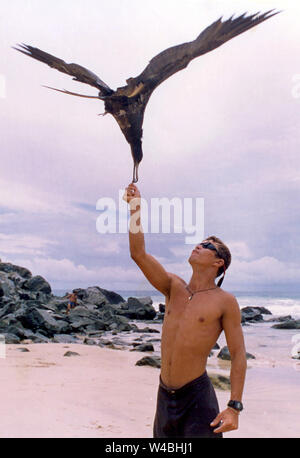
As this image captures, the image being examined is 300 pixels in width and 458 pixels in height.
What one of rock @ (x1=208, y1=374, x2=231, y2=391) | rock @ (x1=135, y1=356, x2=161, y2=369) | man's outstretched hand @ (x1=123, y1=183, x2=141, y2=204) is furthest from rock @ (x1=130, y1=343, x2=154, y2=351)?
man's outstretched hand @ (x1=123, y1=183, x2=141, y2=204)

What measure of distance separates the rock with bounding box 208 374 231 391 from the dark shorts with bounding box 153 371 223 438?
4.66 meters

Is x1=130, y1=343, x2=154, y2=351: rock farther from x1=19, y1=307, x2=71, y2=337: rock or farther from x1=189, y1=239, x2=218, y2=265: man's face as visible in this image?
x1=189, y1=239, x2=218, y2=265: man's face

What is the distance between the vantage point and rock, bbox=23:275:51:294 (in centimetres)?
2304

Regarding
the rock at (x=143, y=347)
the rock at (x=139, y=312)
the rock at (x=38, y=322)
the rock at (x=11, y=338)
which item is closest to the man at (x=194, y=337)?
the rock at (x=143, y=347)

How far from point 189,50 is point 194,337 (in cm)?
155

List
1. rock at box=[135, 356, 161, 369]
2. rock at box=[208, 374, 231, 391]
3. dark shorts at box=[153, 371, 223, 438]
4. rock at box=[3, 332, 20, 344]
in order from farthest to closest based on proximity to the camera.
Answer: rock at box=[3, 332, 20, 344] < rock at box=[135, 356, 161, 369] < rock at box=[208, 374, 231, 391] < dark shorts at box=[153, 371, 223, 438]

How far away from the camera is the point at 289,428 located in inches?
217

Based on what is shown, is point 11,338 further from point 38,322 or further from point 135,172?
point 135,172

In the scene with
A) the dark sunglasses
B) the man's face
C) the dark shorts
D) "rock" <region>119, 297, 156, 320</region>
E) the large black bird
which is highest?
the large black bird

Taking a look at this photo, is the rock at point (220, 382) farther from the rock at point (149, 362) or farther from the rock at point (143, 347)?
the rock at point (143, 347)

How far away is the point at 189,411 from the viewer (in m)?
2.62

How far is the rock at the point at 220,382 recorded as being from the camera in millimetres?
7141

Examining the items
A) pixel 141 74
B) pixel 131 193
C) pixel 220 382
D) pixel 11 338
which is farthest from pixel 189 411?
pixel 11 338
